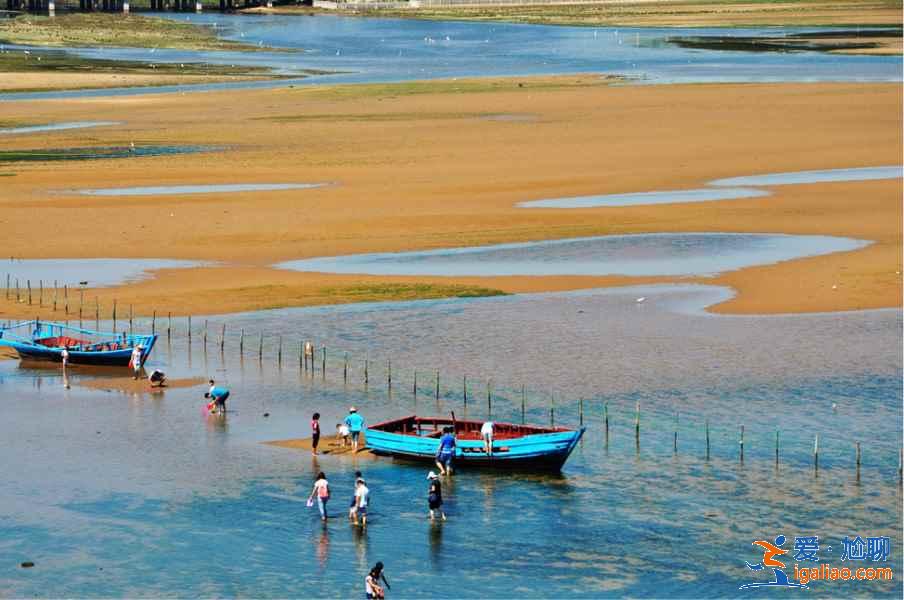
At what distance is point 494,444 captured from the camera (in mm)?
35125

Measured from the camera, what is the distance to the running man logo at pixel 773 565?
28359mm

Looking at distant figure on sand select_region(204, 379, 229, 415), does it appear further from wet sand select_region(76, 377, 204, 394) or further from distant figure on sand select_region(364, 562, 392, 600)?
distant figure on sand select_region(364, 562, 392, 600)

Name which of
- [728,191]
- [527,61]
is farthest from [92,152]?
[527,61]

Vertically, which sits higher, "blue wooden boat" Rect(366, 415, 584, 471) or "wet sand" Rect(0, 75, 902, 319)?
"wet sand" Rect(0, 75, 902, 319)

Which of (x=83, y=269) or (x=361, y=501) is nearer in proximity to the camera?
(x=361, y=501)

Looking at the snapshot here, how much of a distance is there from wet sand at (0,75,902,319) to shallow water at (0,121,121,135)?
217cm

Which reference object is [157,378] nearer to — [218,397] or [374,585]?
[218,397]

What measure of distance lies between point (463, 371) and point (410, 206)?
89.0 feet

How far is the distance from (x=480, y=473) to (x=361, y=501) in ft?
15.4

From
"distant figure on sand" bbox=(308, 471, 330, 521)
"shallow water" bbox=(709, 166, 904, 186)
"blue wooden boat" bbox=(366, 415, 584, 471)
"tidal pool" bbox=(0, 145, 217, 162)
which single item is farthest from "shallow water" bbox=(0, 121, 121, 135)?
"distant figure on sand" bbox=(308, 471, 330, 521)

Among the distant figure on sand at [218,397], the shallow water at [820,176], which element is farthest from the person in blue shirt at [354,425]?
the shallow water at [820,176]

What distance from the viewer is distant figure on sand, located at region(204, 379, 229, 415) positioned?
39500mm

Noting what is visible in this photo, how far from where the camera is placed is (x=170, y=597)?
1097 inches

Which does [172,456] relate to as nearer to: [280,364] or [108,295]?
[280,364]
